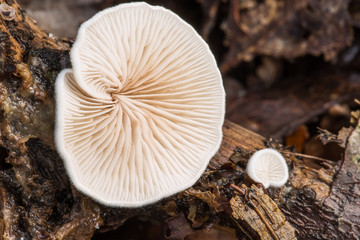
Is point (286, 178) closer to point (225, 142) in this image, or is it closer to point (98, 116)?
point (225, 142)

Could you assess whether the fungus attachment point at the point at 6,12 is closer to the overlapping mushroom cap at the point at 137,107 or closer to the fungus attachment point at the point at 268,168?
the overlapping mushroom cap at the point at 137,107

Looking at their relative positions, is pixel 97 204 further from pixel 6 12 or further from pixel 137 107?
pixel 6 12

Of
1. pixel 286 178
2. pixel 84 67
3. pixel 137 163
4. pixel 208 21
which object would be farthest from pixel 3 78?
pixel 208 21

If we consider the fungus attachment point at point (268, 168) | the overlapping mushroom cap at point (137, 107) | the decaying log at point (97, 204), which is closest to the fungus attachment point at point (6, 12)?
the decaying log at point (97, 204)

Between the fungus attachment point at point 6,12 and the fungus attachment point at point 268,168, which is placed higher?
the fungus attachment point at point 6,12

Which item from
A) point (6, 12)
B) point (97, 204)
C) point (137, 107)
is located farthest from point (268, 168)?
point (6, 12)

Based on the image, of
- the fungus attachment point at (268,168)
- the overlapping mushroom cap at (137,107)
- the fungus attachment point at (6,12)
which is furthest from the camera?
the fungus attachment point at (268,168)
